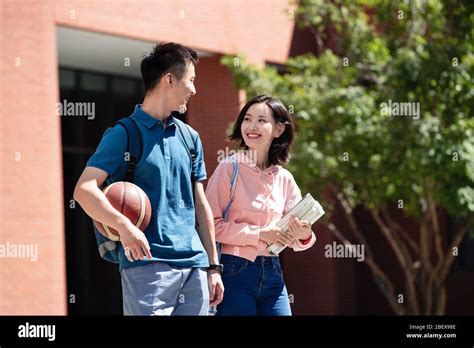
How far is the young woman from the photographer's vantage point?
5727 mm

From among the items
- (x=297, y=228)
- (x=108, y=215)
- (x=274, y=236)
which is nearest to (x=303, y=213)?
(x=297, y=228)

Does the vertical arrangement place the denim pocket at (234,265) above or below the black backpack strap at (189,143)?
below

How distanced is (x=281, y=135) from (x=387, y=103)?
7.51 meters

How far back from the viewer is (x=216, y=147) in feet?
53.5

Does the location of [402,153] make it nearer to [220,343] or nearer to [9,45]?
[9,45]

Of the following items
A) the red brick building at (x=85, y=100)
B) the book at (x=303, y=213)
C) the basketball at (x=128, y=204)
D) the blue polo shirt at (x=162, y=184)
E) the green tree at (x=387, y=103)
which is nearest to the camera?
the basketball at (x=128, y=204)

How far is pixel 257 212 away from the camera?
19.3 feet

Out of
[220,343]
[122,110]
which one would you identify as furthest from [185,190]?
[122,110]

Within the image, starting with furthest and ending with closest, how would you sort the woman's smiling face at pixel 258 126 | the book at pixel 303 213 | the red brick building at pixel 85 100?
the red brick building at pixel 85 100 < the woman's smiling face at pixel 258 126 < the book at pixel 303 213

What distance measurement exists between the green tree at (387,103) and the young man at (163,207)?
7536 mm

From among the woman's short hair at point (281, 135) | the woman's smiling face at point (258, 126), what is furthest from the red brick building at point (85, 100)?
the woman's smiling face at point (258, 126)

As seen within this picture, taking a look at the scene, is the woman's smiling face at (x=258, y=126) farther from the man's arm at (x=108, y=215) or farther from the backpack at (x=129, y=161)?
the man's arm at (x=108, y=215)

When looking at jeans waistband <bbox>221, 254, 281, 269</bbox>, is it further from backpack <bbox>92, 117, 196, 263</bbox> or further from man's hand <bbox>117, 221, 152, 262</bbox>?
man's hand <bbox>117, 221, 152, 262</bbox>

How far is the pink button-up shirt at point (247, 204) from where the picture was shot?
576cm
